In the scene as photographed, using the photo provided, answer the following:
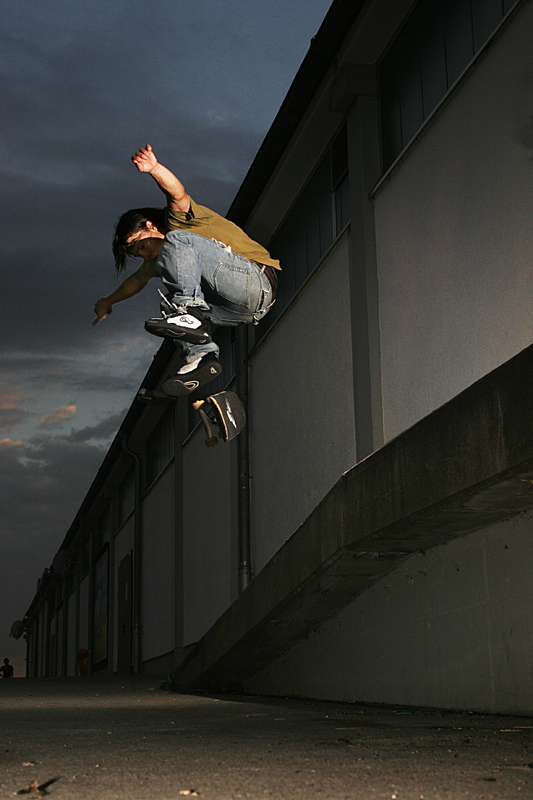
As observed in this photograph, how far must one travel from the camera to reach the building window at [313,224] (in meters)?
10.3

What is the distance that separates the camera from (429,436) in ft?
16.7

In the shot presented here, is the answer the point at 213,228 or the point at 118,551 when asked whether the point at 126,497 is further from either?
the point at 213,228

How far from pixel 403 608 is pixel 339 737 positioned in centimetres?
313

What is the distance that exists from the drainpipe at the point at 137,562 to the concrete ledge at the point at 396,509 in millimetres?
12732

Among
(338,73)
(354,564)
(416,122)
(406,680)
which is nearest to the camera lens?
(354,564)

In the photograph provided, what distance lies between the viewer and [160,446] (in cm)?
2116

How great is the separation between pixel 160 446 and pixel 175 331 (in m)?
16.1

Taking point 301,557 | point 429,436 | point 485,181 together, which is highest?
point 485,181

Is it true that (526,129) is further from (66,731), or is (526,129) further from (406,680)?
(66,731)

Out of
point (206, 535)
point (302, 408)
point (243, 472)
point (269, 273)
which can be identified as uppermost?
point (302, 408)

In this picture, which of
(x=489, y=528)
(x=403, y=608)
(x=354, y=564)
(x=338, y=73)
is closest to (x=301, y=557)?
(x=354, y=564)

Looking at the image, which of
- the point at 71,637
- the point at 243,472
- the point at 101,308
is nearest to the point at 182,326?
the point at 101,308

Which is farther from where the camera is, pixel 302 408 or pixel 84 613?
pixel 84 613

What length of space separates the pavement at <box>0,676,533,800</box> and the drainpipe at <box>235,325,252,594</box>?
6347 mm
